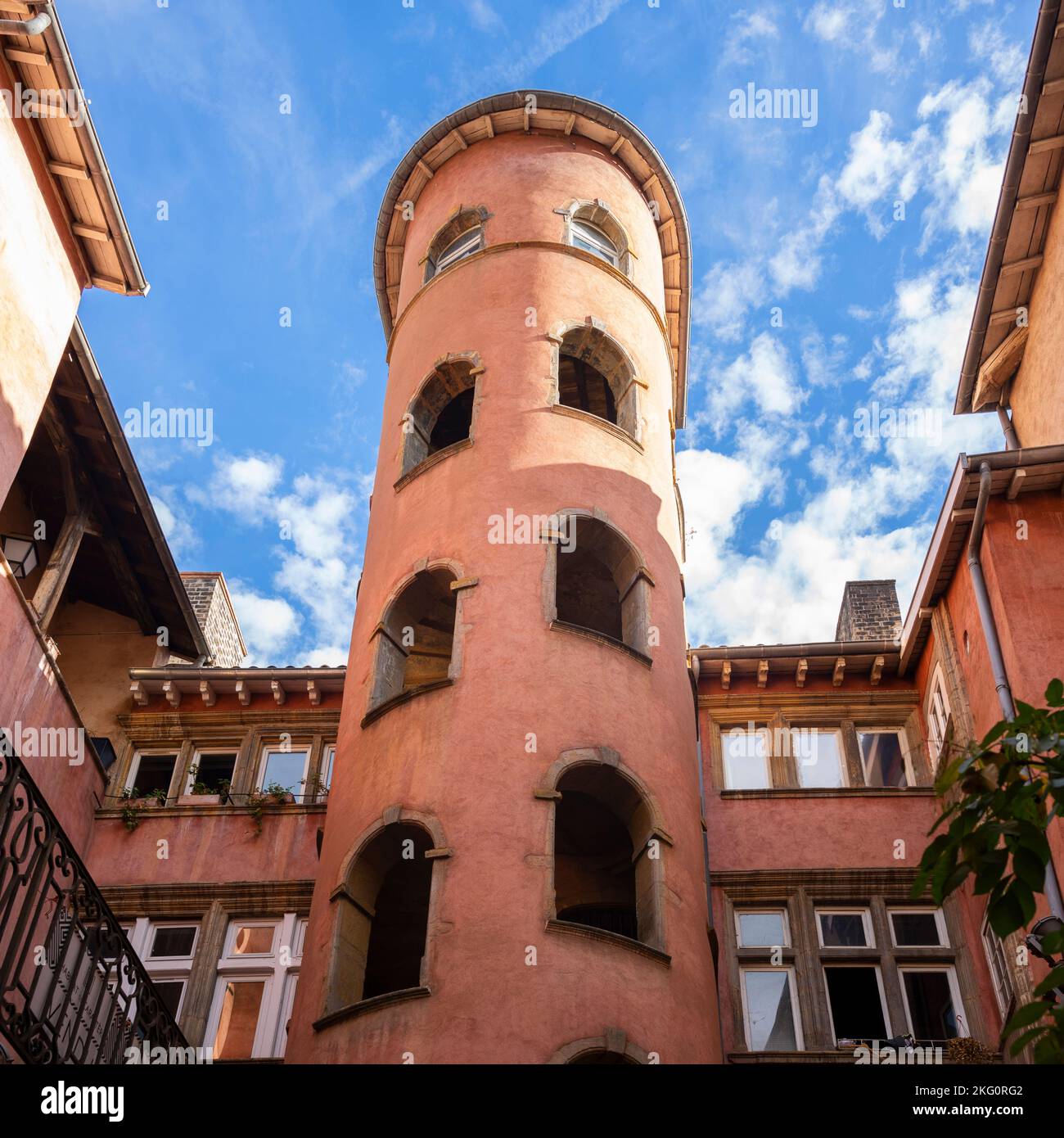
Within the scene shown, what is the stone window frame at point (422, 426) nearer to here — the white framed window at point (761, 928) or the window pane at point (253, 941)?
the window pane at point (253, 941)

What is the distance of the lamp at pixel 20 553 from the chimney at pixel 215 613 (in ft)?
17.4

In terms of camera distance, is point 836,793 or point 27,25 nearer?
point 27,25

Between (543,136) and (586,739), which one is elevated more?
(543,136)

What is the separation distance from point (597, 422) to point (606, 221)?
5.21 meters

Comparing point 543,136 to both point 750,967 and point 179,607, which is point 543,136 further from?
point 750,967

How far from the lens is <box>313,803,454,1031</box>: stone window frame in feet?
37.6

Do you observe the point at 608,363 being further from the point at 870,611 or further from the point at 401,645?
the point at 870,611

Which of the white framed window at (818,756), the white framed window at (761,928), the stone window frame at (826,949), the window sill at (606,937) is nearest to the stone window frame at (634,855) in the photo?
the window sill at (606,937)

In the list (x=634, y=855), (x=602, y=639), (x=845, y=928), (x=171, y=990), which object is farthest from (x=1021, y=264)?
(x=171, y=990)

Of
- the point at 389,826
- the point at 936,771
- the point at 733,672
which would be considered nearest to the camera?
the point at 389,826

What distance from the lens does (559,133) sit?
21.6m
